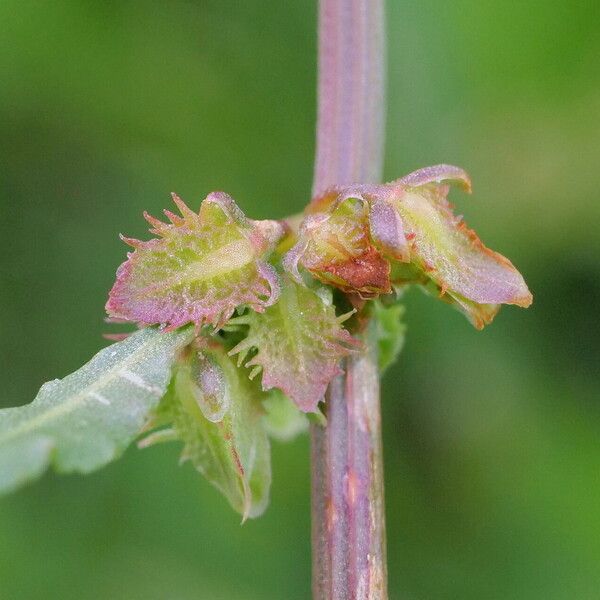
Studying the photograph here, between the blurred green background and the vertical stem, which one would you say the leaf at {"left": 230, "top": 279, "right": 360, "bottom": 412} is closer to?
the vertical stem

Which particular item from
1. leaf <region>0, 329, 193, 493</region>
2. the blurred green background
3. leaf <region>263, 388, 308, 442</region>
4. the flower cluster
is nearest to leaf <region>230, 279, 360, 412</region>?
the flower cluster

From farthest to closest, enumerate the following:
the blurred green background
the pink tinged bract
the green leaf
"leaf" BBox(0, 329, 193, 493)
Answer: the blurred green background, the green leaf, the pink tinged bract, "leaf" BBox(0, 329, 193, 493)

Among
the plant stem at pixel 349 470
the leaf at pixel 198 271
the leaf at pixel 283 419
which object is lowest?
the plant stem at pixel 349 470

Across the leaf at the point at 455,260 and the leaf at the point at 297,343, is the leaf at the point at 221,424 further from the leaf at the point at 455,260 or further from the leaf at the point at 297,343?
the leaf at the point at 455,260

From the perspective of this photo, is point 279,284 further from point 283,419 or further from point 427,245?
point 283,419

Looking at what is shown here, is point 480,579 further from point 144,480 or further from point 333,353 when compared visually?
point 333,353

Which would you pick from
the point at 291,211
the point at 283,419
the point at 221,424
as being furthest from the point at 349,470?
the point at 291,211

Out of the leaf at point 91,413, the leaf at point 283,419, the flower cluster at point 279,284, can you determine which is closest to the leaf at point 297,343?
the flower cluster at point 279,284
